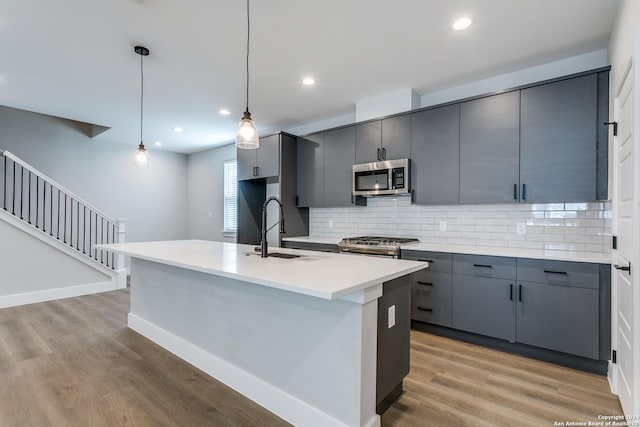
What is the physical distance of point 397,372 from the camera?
1979 millimetres

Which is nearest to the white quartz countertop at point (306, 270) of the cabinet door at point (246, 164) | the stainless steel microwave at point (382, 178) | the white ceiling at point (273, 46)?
A: the stainless steel microwave at point (382, 178)

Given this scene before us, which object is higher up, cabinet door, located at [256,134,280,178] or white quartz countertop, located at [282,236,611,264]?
cabinet door, located at [256,134,280,178]

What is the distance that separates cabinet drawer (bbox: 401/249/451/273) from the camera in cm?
304

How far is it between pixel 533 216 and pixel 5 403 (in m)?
4.39

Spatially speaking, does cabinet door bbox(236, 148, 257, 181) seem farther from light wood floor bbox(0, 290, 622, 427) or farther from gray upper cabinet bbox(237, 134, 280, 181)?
light wood floor bbox(0, 290, 622, 427)

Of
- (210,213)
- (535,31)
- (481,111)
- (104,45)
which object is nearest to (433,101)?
(481,111)

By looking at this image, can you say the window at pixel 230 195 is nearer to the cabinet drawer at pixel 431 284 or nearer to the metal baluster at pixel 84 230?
the metal baluster at pixel 84 230

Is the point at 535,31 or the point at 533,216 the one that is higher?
the point at 535,31

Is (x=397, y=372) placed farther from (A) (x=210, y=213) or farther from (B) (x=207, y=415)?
(A) (x=210, y=213)

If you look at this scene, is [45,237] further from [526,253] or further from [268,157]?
[526,253]

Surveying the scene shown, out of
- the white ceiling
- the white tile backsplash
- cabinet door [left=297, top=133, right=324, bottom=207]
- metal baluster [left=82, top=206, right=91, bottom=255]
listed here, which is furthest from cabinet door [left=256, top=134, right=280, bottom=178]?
metal baluster [left=82, top=206, right=91, bottom=255]

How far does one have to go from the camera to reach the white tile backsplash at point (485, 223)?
2771 mm

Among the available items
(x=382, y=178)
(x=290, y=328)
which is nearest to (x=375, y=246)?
(x=382, y=178)

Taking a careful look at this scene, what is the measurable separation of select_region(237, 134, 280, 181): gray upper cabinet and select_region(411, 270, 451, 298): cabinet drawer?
2457mm
